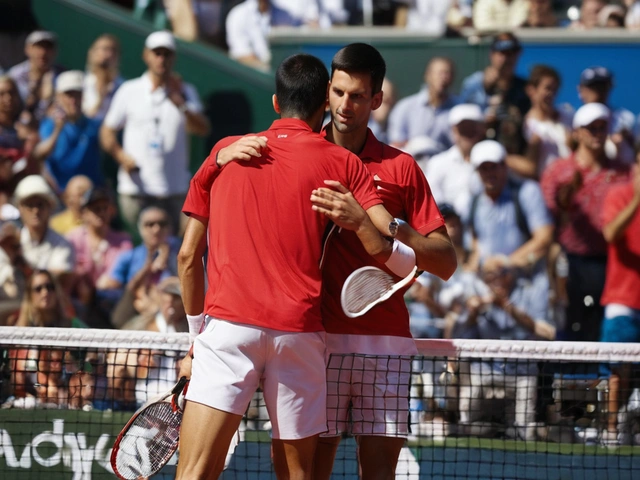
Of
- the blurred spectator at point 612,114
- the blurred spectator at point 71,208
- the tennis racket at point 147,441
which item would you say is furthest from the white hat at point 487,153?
the tennis racket at point 147,441

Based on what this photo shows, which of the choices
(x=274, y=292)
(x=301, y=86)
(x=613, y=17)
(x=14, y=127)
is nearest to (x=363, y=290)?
(x=274, y=292)

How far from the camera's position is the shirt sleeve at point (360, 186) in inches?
173

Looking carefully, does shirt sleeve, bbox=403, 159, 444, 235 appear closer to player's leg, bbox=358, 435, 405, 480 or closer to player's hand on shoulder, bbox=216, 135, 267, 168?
player's hand on shoulder, bbox=216, 135, 267, 168

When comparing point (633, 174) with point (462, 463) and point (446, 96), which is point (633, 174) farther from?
point (462, 463)

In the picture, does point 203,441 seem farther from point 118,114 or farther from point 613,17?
point 613,17

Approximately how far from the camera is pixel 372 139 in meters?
4.95

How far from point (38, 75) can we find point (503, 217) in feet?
15.6

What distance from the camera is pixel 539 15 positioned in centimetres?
1078

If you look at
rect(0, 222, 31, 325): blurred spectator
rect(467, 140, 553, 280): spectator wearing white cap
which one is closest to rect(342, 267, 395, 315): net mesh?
rect(467, 140, 553, 280): spectator wearing white cap

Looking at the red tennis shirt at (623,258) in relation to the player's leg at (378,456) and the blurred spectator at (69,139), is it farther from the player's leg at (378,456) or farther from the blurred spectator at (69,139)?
the blurred spectator at (69,139)

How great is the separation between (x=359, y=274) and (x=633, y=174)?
17.2 feet

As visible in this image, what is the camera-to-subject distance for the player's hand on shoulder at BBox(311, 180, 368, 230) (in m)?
4.23

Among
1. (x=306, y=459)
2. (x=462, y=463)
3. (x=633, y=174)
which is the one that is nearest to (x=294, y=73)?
(x=306, y=459)

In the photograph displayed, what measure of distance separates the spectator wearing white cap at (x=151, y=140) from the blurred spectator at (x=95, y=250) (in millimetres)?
352
